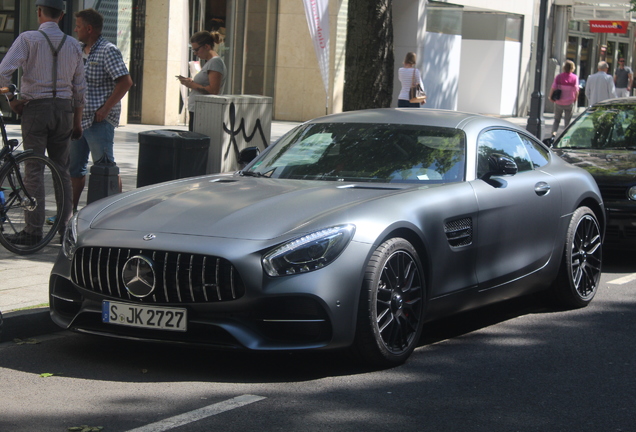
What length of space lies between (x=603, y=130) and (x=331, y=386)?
6797 mm

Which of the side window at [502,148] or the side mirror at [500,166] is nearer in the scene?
the side mirror at [500,166]

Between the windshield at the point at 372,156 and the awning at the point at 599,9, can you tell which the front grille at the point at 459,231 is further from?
the awning at the point at 599,9

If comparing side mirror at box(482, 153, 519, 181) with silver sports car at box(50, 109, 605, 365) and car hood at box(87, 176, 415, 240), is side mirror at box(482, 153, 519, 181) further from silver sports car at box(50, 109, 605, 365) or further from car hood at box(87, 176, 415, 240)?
car hood at box(87, 176, 415, 240)

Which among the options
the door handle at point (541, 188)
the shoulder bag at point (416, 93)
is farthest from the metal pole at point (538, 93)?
the door handle at point (541, 188)

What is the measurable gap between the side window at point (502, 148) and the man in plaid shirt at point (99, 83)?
3.64 m

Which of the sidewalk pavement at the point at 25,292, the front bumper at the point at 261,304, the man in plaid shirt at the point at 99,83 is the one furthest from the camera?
the man in plaid shirt at the point at 99,83

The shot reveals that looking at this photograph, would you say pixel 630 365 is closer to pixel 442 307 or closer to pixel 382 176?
pixel 442 307

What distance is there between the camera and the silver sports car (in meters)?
5.04

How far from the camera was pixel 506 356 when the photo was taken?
5859mm

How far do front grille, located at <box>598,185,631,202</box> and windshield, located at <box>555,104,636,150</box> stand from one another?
1470 millimetres

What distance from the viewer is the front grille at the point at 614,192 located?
9133 millimetres

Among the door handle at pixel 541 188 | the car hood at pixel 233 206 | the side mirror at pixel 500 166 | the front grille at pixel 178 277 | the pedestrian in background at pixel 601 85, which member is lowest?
the front grille at pixel 178 277

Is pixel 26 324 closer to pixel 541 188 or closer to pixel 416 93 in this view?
pixel 541 188

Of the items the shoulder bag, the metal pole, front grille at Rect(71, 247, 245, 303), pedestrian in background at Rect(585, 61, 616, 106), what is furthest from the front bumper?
pedestrian in background at Rect(585, 61, 616, 106)
